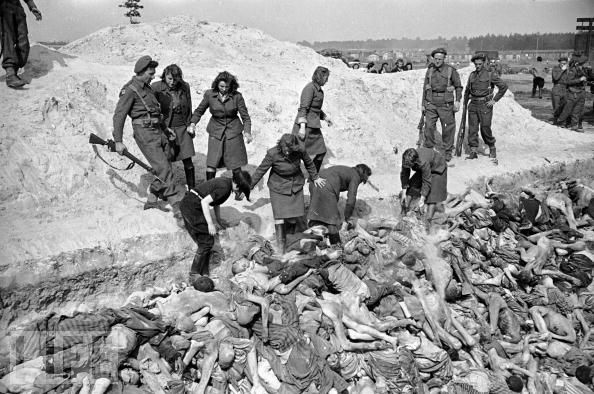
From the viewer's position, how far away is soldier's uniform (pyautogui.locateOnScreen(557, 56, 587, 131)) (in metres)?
12.6

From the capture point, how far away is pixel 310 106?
7.17 meters

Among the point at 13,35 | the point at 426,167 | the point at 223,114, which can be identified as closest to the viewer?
the point at 223,114

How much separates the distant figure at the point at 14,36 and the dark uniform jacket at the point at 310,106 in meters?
3.84

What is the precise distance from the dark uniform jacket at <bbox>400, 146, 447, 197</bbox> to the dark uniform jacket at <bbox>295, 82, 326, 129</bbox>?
141 centimetres

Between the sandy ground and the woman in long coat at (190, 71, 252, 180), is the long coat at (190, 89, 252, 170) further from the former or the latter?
the sandy ground

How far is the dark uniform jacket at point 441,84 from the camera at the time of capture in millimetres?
8766

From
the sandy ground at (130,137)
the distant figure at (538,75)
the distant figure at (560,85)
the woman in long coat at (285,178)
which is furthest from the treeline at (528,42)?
the woman in long coat at (285,178)

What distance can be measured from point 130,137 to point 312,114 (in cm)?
273

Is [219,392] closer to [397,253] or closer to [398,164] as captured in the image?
[397,253]

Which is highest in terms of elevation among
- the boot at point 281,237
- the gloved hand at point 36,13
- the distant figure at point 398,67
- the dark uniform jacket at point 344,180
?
the gloved hand at point 36,13

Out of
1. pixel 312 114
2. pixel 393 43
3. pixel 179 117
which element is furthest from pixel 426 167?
pixel 393 43

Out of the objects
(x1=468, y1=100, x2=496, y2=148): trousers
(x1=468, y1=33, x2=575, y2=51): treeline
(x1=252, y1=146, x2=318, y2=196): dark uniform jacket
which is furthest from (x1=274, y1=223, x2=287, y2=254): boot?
(x1=468, y1=33, x2=575, y2=51): treeline

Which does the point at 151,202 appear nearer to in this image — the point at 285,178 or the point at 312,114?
the point at 285,178

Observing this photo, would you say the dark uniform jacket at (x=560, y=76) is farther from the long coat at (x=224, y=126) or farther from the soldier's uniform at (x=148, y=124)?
the soldier's uniform at (x=148, y=124)
